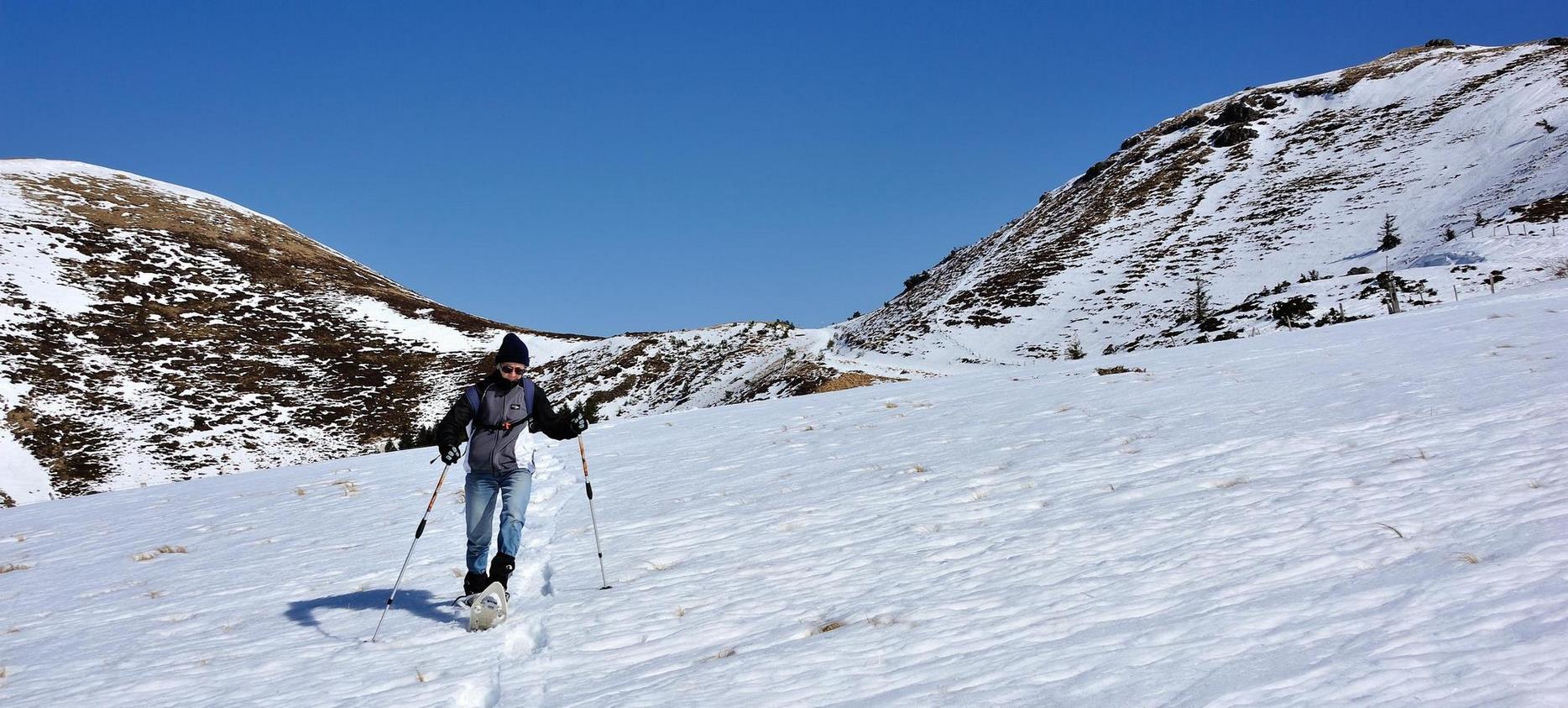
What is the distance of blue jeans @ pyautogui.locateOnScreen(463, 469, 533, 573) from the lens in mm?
7609

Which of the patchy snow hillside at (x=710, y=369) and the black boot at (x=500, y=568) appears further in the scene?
the patchy snow hillside at (x=710, y=369)

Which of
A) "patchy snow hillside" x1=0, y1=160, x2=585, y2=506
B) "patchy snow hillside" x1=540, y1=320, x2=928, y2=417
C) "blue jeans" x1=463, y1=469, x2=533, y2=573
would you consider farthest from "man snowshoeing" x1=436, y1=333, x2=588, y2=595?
"patchy snow hillside" x1=0, y1=160, x2=585, y2=506

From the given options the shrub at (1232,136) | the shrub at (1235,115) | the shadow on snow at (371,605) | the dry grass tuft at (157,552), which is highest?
the shrub at (1235,115)

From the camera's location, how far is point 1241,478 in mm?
8742

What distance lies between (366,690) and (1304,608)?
6.38 metres

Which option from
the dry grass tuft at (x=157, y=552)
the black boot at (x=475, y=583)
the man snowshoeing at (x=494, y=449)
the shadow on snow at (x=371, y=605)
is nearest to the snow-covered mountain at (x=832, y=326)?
the dry grass tuft at (x=157, y=552)

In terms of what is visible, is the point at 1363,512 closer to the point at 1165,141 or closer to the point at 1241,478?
the point at 1241,478

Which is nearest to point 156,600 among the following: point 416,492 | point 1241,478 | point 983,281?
point 416,492

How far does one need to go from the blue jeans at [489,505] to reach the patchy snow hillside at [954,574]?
712mm

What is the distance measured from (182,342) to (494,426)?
59.6m

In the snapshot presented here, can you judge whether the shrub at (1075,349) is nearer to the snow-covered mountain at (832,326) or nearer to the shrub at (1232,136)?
the snow-covered mountain at (832,326)

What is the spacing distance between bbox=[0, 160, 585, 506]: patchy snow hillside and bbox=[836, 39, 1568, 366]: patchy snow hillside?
32.8 metres

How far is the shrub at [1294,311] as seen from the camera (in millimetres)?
32688

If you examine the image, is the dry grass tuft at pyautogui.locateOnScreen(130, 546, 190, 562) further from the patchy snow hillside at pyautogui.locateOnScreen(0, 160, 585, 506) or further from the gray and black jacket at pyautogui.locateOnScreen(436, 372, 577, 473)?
the patchy snow hillside at pyautogui.locateOnScreen(0, 160, 585, 506)
